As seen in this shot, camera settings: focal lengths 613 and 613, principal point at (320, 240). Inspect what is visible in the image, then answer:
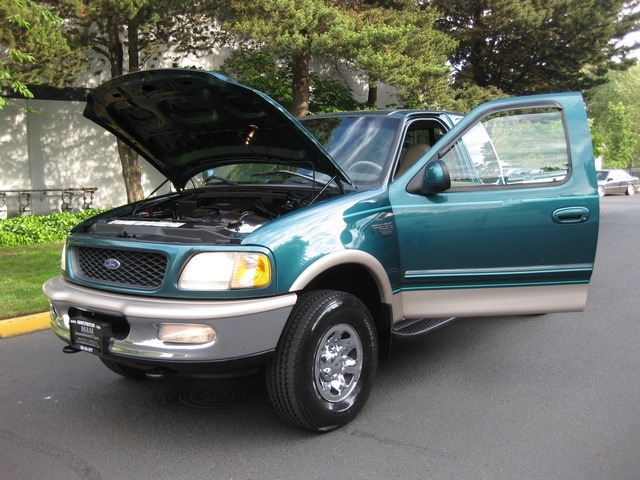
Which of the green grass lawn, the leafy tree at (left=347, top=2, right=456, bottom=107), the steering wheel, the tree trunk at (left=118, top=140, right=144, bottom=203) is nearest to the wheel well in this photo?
the steering wheel

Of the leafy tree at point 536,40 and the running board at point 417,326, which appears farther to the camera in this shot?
the leafy tree at point 536,40

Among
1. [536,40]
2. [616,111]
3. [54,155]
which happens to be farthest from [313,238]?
[616,111]

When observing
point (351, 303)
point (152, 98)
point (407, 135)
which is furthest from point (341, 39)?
point (351, 303)

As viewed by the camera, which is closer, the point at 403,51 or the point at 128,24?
the point at 128,24

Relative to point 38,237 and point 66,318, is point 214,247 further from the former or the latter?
point 38,237

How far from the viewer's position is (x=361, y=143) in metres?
4.55

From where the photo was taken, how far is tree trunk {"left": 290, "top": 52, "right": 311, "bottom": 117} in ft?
45.5

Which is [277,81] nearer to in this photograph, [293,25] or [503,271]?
[293,25]

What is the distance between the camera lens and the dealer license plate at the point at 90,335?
333cm

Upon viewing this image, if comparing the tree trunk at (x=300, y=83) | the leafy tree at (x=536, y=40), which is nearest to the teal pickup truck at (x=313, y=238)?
the tree trunk at (x=300, y=83)

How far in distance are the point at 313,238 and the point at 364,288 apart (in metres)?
0.75

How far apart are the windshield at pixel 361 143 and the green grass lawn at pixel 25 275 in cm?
387

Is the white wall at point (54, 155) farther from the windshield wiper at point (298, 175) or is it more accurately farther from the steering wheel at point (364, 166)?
the steering wheel at point (364, 166)

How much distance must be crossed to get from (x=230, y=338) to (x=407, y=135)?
238cm
